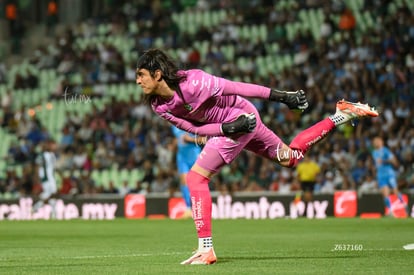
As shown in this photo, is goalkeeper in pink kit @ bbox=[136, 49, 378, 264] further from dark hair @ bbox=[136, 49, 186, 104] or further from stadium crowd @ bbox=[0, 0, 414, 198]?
stadium crowd @ bbox=[0, 0, 414, 198]

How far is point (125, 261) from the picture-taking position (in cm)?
1111

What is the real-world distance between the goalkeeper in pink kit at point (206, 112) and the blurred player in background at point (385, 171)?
12.9m

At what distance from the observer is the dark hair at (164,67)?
1059 centimetres

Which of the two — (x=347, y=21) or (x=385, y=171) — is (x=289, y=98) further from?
(x=347, y=21)

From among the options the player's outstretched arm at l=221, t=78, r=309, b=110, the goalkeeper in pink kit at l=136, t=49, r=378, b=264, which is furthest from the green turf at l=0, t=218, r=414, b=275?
the player's outstretched arm at l=221, t=78, r=309, b=110

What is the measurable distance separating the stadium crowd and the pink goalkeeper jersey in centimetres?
1551

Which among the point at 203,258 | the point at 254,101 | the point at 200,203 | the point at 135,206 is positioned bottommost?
the point at 203,258

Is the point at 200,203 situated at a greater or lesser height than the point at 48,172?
lesser

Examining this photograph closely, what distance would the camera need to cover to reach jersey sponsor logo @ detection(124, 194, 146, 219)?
2745 cm

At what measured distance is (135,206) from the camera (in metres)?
27.6

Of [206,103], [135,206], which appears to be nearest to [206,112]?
[206,103]

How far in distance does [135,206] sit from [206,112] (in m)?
16.9

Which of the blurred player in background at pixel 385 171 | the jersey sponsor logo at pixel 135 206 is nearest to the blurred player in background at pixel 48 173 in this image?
the jersey sponsor logo at pixel 135 206

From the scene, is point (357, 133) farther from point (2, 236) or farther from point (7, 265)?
point (7, 265)
